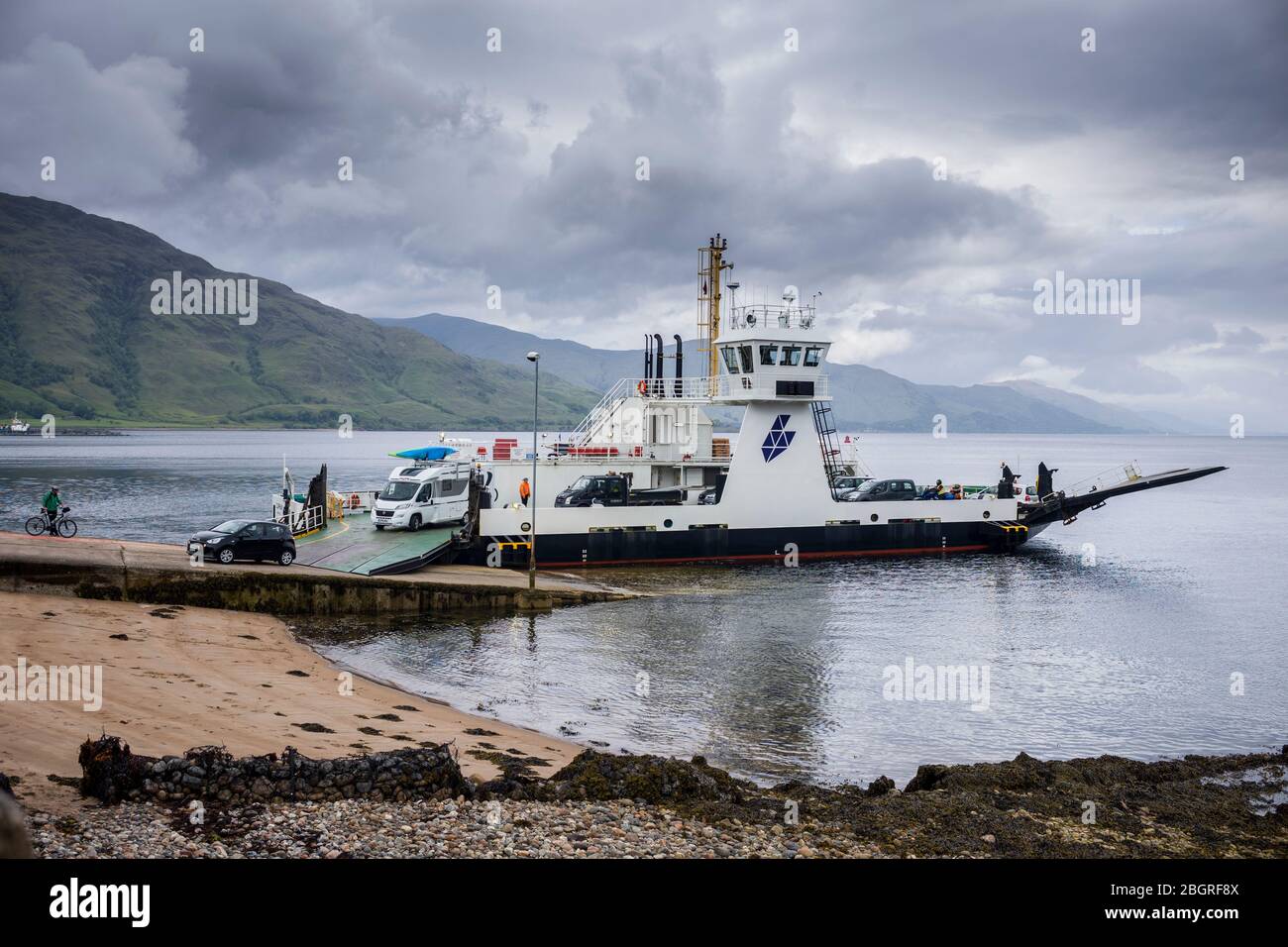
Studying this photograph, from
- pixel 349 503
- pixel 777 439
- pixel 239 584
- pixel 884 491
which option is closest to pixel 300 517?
pixel 349 503

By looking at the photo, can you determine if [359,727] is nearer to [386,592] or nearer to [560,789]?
[560,789]

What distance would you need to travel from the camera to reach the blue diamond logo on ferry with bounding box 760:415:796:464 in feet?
129

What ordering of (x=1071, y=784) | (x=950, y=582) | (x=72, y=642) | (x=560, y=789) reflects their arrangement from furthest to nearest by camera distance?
(x=950, y=582) → (x=72, y=642) → (x=1071, y=784) → (x=560, y=789)

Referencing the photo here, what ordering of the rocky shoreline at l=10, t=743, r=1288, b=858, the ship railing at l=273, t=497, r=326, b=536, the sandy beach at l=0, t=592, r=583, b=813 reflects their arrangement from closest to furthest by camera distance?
the rocky shoreline at l=10, t=743, r=1288, b=858 < the sandy beach at l=0, t=592, r=583, b=813 < the ship railing at l=273, t=497, r=326, b=536

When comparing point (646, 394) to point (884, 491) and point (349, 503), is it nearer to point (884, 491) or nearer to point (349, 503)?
point (884, 491)

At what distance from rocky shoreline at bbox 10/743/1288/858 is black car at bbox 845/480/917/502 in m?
28.2

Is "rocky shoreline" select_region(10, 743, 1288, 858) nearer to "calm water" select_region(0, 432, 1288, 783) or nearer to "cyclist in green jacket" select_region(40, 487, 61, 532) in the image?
"calm water" select_region(0, 432, 1288, 783)

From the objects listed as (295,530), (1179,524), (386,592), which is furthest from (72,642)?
(1179,524)

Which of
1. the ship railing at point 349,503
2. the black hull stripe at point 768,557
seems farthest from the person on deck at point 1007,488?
the ship railing at point 349,503

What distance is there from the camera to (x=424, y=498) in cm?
3509

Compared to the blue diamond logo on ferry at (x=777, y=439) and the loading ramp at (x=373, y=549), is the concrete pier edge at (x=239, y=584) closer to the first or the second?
the loading ramp at (x=373, y=549)

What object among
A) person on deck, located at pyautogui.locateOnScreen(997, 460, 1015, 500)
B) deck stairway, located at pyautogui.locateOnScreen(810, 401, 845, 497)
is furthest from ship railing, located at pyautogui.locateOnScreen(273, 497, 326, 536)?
person on deck, located at pyautogui.locateOnScreen(997, 460, 1015, 500)
